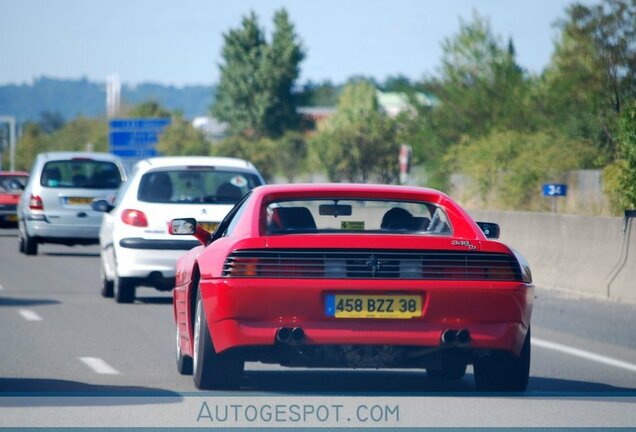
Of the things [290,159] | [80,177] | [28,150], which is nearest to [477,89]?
[80,177]

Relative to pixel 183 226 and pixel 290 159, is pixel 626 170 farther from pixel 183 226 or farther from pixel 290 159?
pixel 290 159

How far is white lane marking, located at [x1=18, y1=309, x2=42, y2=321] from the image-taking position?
15875mm

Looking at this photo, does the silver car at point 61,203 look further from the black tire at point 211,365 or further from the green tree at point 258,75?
the green tree at point 258,75

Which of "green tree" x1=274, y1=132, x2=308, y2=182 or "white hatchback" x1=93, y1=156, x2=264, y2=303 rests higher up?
"white hatchback" x1=93, y1=156, x2=264, y2=303

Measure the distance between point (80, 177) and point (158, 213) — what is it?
11.1 meters

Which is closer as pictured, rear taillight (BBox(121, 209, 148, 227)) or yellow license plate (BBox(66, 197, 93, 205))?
rear taillight (BBox(121, 209, 148, 227))

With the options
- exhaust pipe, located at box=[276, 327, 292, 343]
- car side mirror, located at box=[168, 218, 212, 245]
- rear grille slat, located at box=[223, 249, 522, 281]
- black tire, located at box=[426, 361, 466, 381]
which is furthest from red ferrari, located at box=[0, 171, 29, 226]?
exhaust pipe, located at box=[276, 327, 292, 343]

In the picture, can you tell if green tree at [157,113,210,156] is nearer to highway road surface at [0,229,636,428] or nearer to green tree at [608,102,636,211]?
green tree at [608,102,636,211]

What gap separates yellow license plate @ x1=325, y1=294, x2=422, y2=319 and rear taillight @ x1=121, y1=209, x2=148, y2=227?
8.58 meters

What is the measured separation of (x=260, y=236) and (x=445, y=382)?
7.17 feet

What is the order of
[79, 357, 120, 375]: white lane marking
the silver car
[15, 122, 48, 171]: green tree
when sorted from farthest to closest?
[15, 122, 48, 171]: green tree
the silver car
[79, 357, 120, 375]: white lane marking

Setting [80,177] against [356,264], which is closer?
[356,264]

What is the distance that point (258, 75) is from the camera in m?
99.5

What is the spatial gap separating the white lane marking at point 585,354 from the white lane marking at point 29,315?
5003 mm
